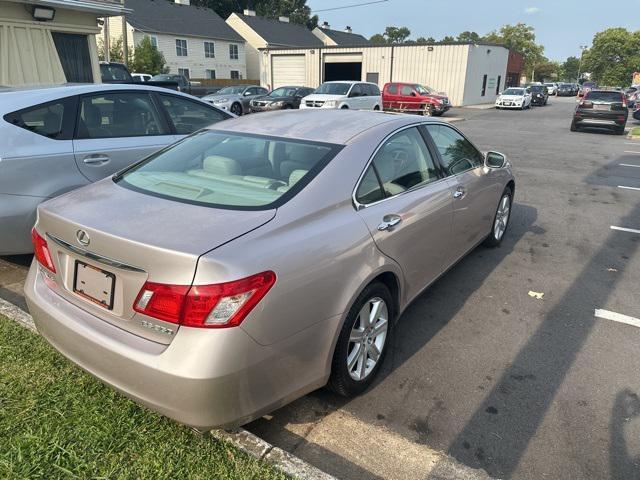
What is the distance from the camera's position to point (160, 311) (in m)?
2.02

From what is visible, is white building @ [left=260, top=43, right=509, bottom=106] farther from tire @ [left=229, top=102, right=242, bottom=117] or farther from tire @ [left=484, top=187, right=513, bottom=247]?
tire @ [left=484, top=187, right=513, bottom=247]

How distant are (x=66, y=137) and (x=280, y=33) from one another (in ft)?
180

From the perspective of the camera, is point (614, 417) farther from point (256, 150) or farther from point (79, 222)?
point (79, 222)

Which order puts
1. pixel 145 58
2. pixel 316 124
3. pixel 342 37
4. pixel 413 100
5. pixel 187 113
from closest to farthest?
pixel 316 124 < pixel 187 113 < pixel 413 100 < pixel 145 58 < pixel 342 37

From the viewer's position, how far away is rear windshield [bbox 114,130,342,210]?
100.0 inches

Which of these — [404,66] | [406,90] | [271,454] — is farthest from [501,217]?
[404,66]

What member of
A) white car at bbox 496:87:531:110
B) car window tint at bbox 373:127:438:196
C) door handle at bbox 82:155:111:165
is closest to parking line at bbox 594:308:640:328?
car window tint at bbox 373:127:438:196

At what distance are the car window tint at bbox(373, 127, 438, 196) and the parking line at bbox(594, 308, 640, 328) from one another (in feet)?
6.10

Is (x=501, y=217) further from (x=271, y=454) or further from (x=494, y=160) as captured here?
(x=271, y=454)

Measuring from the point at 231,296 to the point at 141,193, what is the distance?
1.03m

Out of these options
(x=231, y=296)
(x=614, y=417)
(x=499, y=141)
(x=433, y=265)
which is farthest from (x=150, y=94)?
(x=499, y=141)

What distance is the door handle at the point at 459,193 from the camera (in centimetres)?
380

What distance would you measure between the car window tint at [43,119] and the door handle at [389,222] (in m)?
2.98

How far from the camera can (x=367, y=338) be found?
2.84 m
